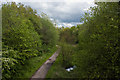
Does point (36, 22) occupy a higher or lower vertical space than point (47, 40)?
higher

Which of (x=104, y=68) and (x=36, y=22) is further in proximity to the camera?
(x=36, y=22)

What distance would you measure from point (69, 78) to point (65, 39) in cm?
567

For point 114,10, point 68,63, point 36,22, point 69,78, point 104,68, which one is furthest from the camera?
point 36,22

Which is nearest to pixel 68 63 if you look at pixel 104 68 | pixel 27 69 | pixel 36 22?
pixel 27 69

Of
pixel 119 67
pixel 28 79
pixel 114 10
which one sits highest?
pixel 114 10

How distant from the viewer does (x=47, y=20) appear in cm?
2208

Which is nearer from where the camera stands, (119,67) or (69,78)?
(119,67)

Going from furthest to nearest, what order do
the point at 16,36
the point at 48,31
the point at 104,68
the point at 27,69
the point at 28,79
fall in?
the point at 48,31 → the point at 27,69 → the point at 28,79 → the point at 16,36 → the point at 104,68

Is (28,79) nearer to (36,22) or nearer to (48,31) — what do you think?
(36,22)

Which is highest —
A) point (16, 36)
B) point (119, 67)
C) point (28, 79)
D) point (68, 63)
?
point (16, 36)

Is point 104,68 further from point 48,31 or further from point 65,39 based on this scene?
point 48,31

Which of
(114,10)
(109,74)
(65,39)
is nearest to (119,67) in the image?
(109,74)

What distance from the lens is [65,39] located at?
11867 millimetres

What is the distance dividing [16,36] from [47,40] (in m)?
14.2
